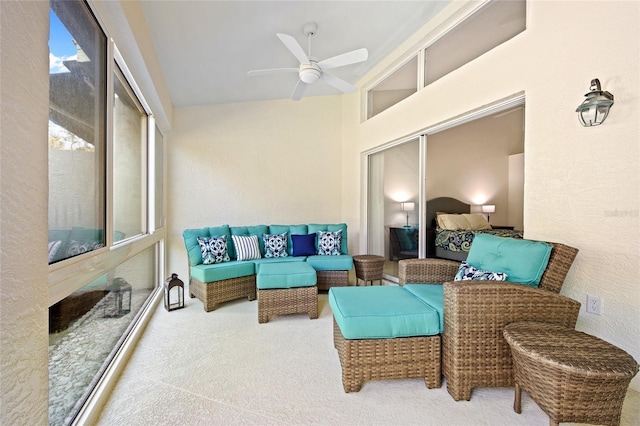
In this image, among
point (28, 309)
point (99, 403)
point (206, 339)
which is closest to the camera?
point (28, 309)

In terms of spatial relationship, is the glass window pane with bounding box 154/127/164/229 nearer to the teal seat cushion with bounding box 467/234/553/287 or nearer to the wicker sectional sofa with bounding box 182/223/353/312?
the wicker sectional sofa with bounding box 182/223/353/312

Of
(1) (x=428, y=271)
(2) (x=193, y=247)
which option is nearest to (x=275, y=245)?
(2) (x=193, y=247)

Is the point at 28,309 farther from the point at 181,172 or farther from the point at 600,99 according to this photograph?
the point at 181,172

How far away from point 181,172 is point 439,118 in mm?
3771

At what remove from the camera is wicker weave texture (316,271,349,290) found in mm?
3785

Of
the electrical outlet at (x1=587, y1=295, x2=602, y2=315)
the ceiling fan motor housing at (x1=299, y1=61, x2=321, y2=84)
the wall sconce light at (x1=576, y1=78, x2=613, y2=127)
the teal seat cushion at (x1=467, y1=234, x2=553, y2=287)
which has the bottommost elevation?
the electrical outlet at (x1=587, y1=295, x2=602, y2=315)

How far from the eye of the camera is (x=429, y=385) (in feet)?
5.80

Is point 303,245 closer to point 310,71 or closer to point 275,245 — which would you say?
point 275,245

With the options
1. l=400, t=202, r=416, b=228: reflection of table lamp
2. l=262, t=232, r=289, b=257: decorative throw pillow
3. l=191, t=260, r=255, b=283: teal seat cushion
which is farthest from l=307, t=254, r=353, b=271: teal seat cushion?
l=400, t=202, r=416, b=228: reflection of table lamp

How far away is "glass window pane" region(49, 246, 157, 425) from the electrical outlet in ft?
10.3

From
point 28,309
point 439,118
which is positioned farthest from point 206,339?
point 439,118

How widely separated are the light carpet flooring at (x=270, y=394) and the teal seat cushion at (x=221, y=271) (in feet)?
2.74

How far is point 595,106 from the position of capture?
5.76 ft

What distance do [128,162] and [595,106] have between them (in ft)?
12.2
